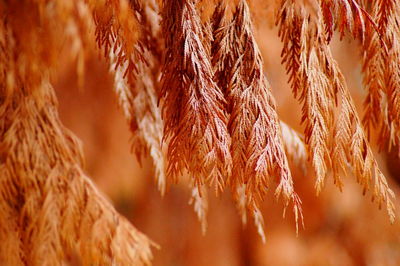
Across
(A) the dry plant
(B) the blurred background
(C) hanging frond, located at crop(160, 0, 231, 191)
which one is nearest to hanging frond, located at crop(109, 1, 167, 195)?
(A) the dry plant

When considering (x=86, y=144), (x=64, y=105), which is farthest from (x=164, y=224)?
(x=64, y=105)

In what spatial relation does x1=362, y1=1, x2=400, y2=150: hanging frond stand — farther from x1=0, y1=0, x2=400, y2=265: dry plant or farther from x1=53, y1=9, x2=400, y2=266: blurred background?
x1=53, y1=9, x2=400, y2=266: blurred background

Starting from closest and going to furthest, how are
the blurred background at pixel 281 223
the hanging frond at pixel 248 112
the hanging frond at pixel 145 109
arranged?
the hanging frond at pixel 248 112
the hanging frond at pixel 145 109
the blurred background at pixel 281 223

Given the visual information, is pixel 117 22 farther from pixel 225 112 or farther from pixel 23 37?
pixel 23 37

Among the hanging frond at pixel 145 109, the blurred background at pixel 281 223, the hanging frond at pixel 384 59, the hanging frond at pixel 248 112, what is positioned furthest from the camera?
the blurred background at pixel 281 223

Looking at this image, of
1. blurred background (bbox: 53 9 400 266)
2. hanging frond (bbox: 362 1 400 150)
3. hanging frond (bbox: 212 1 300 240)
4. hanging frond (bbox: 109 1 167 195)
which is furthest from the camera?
blurred background (bbox: 53 9 400 266)

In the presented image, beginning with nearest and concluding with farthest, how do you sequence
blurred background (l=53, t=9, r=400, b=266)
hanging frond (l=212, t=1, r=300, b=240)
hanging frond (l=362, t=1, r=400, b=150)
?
hanging frond (l=212, t=1, r=300, b=240), hanging frond (l=362, t=1, r=400, b=150), blurred background (l=53, t=9, r=400, b=266)

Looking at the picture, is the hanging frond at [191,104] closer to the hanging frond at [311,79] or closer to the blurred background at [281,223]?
the hanging frond at [311,79]

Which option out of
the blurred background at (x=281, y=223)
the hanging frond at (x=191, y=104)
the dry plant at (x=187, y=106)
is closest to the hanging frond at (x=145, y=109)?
the dry plant at (x=187, y=106)

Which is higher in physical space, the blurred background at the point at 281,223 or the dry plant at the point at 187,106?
the dry plant at the point at 187,106
